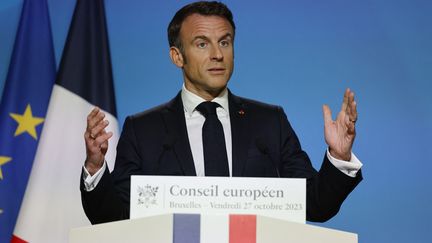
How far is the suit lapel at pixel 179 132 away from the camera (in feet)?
7.97

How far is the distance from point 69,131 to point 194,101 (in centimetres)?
154

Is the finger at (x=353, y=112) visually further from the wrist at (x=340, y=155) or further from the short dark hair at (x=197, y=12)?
the short dark hair at (x=197, y=12)

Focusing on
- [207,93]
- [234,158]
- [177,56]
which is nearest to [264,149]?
[234,158]

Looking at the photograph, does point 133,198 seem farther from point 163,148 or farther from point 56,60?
point 56,60

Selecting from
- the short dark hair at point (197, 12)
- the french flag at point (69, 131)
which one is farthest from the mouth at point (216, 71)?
the french flag at point (69, 131)

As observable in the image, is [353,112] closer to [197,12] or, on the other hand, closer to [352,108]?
[352,108]

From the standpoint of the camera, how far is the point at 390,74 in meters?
3.92

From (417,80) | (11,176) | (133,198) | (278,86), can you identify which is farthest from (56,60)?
(133,198)

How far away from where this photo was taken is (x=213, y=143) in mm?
2514

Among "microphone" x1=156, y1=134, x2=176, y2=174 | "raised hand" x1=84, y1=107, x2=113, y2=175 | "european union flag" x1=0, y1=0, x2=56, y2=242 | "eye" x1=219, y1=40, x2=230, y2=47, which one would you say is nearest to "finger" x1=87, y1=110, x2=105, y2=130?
"raised hand" x1=84, y1=107, x2=113, y2=175

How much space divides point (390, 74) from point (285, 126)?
1.46 m

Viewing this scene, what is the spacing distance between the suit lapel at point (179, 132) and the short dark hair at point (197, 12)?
0.24 meters

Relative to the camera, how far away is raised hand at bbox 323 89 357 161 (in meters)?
2.22

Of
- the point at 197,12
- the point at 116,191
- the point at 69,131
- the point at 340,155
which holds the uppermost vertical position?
the point at 197,12
